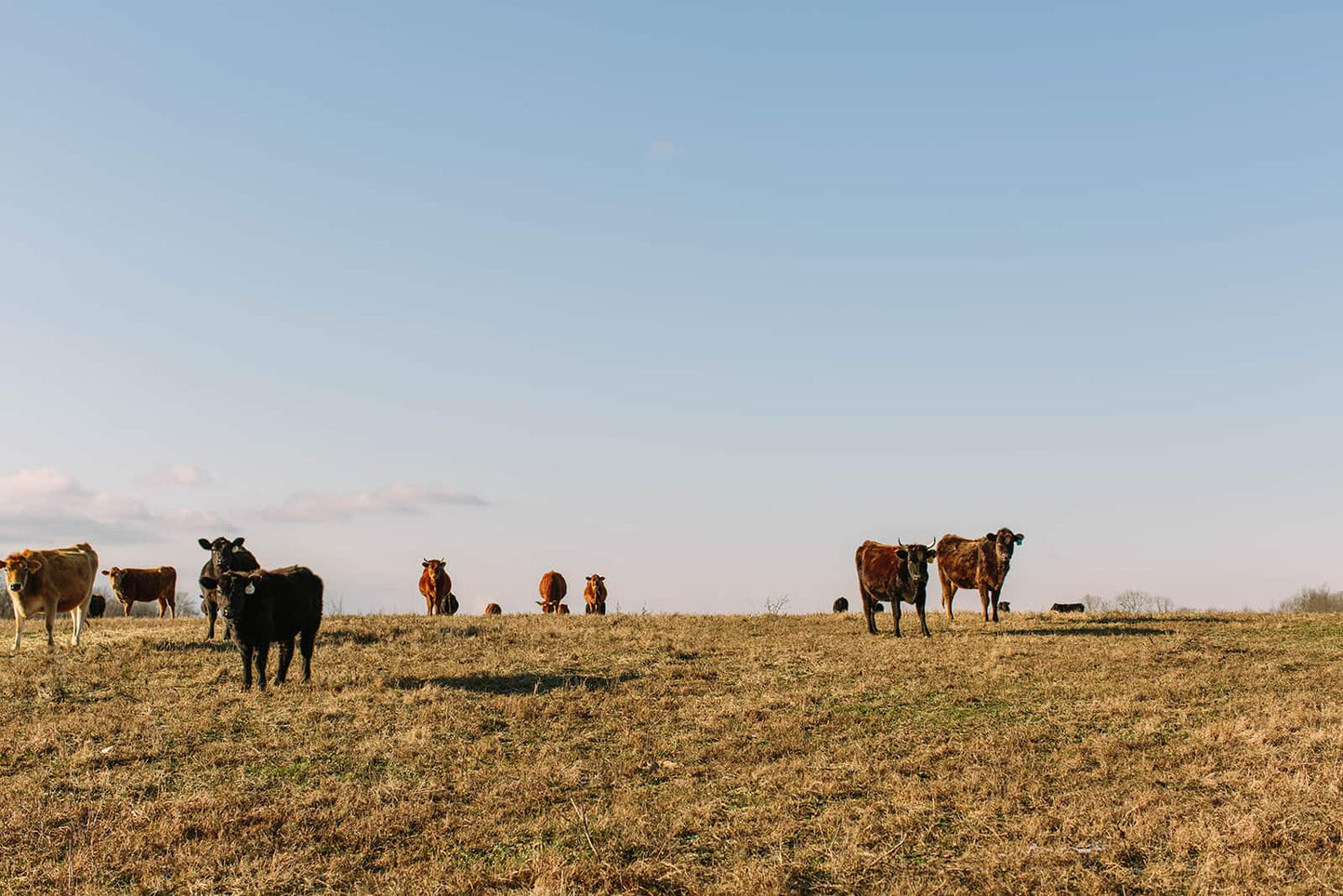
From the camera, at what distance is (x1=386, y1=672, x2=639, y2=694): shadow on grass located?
1747cm

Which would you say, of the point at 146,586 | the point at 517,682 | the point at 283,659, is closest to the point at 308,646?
the point at 283,659

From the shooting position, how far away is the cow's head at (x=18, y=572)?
2280 cm

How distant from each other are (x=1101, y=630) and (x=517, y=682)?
1407 centimetres

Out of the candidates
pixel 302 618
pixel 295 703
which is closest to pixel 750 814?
pixel 295 703

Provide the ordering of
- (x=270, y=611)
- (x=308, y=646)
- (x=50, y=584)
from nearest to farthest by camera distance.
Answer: (x=270, y=611), (x=308, y=646), (x=50, y=584)

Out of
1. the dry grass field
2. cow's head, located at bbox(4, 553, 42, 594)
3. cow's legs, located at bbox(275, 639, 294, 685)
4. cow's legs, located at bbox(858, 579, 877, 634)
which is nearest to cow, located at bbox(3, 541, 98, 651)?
cow's head, located at bbox(4, 553, 42, 594)

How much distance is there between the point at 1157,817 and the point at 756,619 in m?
16.7

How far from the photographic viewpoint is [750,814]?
10914mm

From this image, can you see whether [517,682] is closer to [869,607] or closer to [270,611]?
[270,611]

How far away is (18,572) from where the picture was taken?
2288cm

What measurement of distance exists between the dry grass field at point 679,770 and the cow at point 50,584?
2106 mm

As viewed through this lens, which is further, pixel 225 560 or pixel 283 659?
pixel 225 560

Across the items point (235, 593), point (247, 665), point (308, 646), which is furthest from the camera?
point (308, 646)

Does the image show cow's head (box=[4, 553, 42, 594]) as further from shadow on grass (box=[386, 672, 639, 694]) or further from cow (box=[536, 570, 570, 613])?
cow (box=[536, 570, 570, 613])
